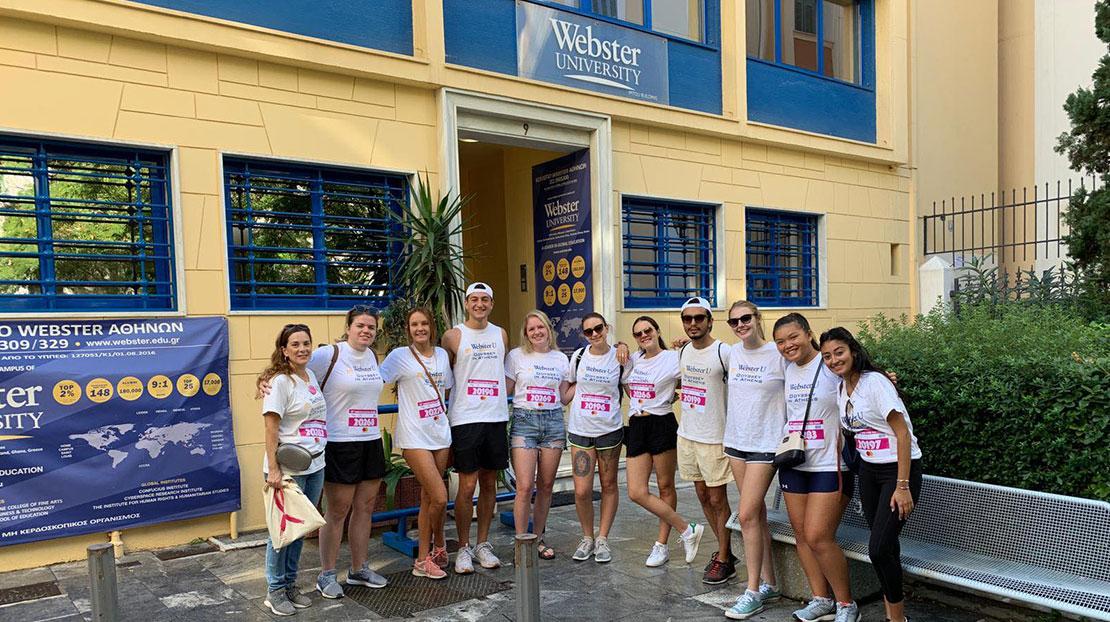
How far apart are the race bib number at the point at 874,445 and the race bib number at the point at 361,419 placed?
2.97 m

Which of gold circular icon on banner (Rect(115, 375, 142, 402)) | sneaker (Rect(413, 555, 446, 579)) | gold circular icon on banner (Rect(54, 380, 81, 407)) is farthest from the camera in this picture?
gold circular icon on banner (Rect(115, 375, 142, 402))

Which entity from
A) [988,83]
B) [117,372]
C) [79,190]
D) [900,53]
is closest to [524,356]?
[117,372]

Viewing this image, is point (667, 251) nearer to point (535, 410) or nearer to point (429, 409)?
point (535, 410)

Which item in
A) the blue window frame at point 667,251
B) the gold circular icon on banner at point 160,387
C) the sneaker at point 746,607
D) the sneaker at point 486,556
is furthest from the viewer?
the blue window frame at point 667,251

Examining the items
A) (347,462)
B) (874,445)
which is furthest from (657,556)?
(347,462)

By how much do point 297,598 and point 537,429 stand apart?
1919mm

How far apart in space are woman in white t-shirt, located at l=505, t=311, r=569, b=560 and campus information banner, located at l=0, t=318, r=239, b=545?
106 inches

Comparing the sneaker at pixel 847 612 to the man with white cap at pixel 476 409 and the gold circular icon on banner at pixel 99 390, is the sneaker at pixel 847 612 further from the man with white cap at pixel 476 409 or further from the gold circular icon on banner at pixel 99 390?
the gold circular icon on banner at pixel 99 390

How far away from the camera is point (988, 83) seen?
16.5 metres

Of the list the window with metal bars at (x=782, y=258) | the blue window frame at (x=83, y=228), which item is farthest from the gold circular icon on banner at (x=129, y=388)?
the window with metal bars at (x=782, y=258)

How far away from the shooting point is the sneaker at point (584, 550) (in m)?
6.02

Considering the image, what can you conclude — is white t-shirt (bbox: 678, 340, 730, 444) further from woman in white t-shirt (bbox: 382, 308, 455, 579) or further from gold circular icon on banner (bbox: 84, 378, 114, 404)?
gold circular icon on banner (bbox: 84, 378, 114, 404)

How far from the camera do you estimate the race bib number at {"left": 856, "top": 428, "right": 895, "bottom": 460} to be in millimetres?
4281

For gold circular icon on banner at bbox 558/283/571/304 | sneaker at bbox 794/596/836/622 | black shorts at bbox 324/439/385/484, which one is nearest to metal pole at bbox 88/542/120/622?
black shorts at bbox 324/439/385/484
